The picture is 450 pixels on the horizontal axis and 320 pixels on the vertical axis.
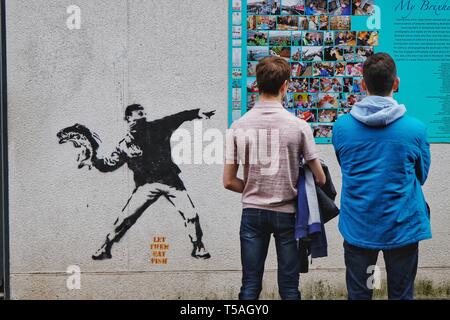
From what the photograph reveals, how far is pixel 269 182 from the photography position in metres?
3.78

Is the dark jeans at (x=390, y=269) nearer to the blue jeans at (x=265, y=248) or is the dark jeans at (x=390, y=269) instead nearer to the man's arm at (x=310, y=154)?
the blue jeans at (x=265, y=248)

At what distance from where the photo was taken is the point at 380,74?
3691mm

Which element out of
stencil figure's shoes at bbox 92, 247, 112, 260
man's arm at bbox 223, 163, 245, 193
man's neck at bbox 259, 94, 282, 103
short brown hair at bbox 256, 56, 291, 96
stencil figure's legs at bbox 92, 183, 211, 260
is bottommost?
stencil figure's shoes at bbox 92, 247, 112, 260

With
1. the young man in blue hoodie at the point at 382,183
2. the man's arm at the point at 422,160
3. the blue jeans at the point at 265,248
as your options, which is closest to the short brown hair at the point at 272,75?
the young man in blue hoodie at the point at 382,183

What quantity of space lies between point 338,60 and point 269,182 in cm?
215

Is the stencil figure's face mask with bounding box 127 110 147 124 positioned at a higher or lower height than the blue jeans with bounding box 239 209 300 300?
higher

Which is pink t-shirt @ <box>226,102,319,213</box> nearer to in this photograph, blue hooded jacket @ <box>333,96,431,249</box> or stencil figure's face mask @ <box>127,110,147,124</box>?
blue hooded jacket @ <box>333,96,431,249</box>

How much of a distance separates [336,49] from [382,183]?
2.22 meters

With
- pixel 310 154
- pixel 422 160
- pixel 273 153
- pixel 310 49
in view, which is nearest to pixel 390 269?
pixel 422 160

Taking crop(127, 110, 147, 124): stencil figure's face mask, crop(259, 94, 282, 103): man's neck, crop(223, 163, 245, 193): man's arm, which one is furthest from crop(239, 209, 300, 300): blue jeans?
crop(127, 110, 147, 124): stencil figure's face mask

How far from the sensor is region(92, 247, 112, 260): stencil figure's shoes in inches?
221

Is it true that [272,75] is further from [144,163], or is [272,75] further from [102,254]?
[102,254]
